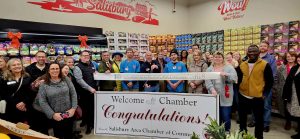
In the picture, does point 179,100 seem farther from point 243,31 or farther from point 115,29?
point 115,29

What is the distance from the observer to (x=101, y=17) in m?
7.77

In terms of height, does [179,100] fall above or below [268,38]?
below

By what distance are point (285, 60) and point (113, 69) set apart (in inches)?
134

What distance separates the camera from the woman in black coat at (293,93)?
3731 mm

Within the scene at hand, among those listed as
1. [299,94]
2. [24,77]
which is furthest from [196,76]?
[24,77]

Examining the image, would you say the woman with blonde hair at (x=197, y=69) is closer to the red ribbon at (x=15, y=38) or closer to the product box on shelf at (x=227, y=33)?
the product box on shelf at (x=227, y=33)

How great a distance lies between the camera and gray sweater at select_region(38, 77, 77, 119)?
9.09 ft

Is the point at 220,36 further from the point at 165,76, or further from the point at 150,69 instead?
the point at 165,76

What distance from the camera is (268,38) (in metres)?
6.21

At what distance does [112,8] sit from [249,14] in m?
4.81

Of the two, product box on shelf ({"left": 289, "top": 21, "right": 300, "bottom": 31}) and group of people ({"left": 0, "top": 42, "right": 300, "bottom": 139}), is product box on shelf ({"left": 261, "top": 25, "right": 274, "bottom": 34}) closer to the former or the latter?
product box on shelf ({"left": 289, "top": 21, "right": 300, "bottom": 31})

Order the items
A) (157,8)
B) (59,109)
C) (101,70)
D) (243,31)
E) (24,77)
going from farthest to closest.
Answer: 1. (157,8)
2. (243,31)
3. (101,70)
4. (24,77)
5. (59,109)

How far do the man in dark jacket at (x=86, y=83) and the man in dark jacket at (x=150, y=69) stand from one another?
3.23 feet

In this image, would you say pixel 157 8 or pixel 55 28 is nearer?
pixel 55 28
